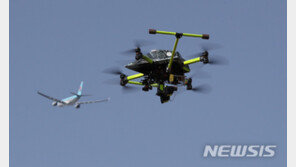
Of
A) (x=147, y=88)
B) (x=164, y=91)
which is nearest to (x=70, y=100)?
(x=147, y=88)

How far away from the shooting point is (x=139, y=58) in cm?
5697

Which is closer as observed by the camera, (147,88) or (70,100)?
(147,88)

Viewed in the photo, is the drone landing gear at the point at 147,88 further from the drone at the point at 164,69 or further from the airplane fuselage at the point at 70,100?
the airplane fuselage at the point at 70,100

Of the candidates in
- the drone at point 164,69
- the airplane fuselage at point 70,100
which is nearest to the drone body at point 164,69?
the drone at point 164,69

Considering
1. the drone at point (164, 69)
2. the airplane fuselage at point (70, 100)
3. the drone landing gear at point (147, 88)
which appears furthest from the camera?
the airplane fuselage at point (70, 100)

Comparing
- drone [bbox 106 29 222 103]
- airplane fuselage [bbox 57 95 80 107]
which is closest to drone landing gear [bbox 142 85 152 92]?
drone [bbox 106 29 222 103]

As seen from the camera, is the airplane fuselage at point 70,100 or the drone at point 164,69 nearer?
the drone at point 164,69

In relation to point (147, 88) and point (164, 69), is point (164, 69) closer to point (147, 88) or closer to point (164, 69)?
point (164, 69)

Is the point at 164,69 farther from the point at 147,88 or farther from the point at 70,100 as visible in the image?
the point at 70,100

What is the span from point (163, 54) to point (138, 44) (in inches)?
171

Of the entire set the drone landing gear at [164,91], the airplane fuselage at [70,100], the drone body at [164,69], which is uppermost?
the drone body at [164,69]


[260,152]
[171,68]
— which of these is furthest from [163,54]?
[260,152]

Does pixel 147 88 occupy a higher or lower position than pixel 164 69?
lower

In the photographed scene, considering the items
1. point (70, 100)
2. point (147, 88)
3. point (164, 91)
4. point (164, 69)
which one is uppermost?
point (164, 69)
